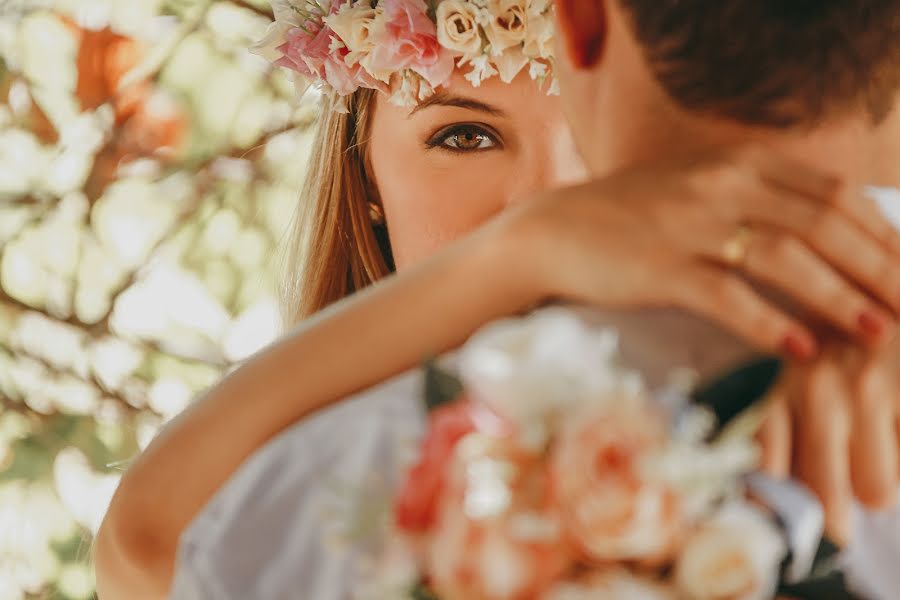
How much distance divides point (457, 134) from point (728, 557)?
1572mm

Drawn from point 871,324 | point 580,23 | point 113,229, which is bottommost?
point 113,229

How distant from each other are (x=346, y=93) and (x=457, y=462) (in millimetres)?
1567

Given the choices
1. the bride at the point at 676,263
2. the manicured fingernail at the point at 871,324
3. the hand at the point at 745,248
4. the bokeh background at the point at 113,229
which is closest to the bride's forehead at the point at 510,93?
the bride at the point at 676,263

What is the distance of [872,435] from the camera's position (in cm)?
79

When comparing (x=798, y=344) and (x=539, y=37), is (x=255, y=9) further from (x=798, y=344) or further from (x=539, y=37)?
(x=798, y=344)

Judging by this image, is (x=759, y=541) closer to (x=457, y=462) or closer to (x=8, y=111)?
(x=457, y=462)

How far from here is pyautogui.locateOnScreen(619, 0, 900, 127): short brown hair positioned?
32.5 inches

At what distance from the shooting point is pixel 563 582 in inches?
26.1

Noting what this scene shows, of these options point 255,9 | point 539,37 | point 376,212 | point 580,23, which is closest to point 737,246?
point 580,23

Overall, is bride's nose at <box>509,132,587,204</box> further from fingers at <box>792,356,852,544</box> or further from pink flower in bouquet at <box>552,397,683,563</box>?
pink flower in bouquet at <box>552,397,683,563</box>

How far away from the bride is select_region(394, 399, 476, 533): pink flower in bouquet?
162 mm

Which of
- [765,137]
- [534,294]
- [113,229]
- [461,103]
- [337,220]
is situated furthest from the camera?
[113,229]

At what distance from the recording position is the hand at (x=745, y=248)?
32.0 inches

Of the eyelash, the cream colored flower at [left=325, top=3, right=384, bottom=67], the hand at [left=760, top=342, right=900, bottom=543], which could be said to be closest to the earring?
the eyelash
